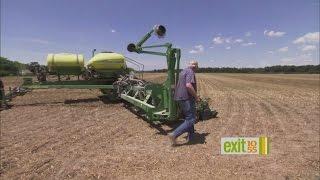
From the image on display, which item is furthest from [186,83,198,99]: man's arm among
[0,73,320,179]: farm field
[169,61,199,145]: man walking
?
[0,73,320,179]: farm field

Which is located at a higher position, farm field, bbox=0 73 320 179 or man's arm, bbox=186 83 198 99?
man's arm, bbox=186 83 198 99

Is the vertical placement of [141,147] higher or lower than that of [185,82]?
lower

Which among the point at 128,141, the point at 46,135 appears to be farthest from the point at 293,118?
the point at 46,135

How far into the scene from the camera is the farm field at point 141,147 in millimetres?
5770

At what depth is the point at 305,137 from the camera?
820 cm

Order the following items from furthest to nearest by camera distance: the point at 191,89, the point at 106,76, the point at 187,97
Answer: the point at 106,76 < the point at 187,97 < the point at 191,89

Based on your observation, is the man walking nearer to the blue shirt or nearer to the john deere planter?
the blue shirt

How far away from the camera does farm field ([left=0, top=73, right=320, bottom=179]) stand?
5.77 metres

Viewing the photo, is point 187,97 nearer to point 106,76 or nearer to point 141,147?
point 141,147

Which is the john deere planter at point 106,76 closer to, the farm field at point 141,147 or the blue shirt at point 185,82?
the farm field at point 141,147

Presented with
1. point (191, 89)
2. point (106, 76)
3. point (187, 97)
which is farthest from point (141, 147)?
point (106, 76)

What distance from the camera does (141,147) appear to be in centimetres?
730

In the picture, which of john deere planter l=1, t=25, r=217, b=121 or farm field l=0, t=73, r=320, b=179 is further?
john deere planter l=1, t=25, r=217, b=121

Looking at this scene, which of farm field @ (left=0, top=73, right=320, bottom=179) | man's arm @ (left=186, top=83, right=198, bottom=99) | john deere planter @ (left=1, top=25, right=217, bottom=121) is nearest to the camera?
farm field @ (left=0, top=73, right=320, bottom=179)
